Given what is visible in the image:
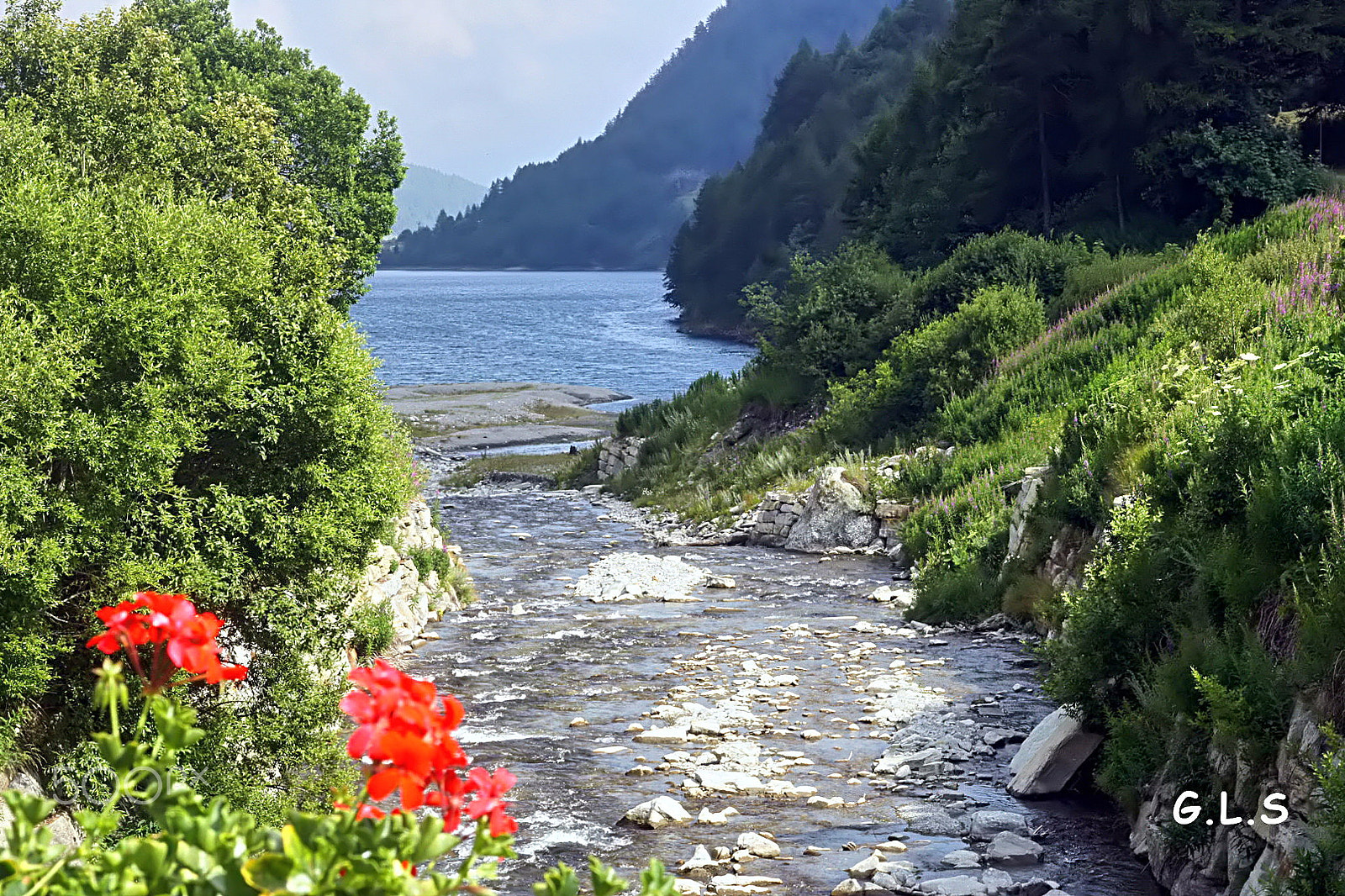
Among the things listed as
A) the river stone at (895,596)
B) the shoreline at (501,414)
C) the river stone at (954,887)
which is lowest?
the shoreline at (501,414)

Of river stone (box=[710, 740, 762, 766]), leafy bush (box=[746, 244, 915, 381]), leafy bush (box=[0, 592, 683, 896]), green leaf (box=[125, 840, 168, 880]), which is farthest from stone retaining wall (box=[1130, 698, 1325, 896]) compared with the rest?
leafy bush (box=[746, 244, 915, 381])

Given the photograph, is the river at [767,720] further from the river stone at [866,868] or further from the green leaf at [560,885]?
the green leaf at [560,885]

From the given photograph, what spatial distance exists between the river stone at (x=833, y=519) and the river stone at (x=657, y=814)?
16179 millimetres

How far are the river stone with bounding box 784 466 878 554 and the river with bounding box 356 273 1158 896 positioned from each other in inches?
41.2

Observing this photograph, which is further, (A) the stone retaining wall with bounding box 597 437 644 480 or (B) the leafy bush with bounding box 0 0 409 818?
(A) the stone retaining wall with bounding box 597 437 644 480

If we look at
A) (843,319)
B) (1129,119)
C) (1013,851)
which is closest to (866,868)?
(1013,851)

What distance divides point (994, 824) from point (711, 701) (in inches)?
183

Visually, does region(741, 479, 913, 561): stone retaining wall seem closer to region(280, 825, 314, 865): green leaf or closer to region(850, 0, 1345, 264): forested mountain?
region(850, 0, 1345, 264): forested mountain

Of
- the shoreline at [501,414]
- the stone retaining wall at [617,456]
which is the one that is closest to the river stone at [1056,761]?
the stone retaining wall at [617,456]

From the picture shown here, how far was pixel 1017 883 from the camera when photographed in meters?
8.75

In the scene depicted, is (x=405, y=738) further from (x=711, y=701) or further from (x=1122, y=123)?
(x=1122, y=123)

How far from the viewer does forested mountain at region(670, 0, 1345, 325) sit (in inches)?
1522

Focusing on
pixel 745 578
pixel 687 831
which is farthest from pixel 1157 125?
pixel 687 831

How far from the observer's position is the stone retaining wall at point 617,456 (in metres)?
44.4
